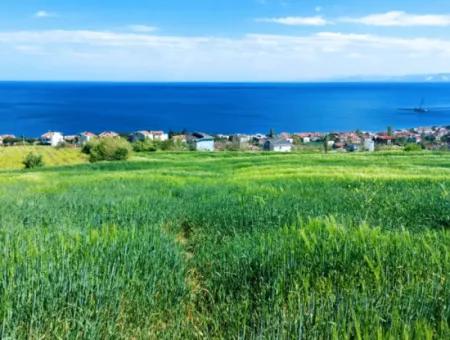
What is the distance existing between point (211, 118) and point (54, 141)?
94.9 meters

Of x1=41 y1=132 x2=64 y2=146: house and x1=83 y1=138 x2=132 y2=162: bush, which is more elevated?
x1=83 y1=138 x2=132 y2=162: bush

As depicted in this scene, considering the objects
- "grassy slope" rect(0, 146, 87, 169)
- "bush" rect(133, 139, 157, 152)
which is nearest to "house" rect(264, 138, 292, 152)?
"bush" rect(133, 139, 157, 152)

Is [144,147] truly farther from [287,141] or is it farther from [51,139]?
[51,139]

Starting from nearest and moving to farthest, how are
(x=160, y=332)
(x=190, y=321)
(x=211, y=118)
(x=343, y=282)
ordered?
1. (x=160, y=332)
2. (x=190, y=321)
3. (x=343, y=282)
4. (x=211, y=118)

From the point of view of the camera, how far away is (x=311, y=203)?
9.14 meters

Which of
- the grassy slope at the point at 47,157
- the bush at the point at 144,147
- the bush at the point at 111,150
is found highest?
the bush at the point at 111,150

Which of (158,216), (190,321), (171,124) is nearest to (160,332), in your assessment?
(190,321)

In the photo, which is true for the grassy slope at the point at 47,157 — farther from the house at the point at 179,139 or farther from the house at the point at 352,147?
the house at the point at 352,147

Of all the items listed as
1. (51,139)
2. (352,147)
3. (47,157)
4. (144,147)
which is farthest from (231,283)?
(51,139)

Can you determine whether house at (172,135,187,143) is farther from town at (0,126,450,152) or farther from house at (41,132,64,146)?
house at (41,132,64,146)

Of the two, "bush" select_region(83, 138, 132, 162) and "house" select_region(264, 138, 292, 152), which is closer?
"bush" select_region(83, 138, 132, 162)

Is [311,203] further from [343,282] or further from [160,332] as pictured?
[160,332]

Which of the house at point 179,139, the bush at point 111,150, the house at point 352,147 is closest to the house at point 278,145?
the house at point 352,147

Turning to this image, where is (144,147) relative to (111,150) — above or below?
below
